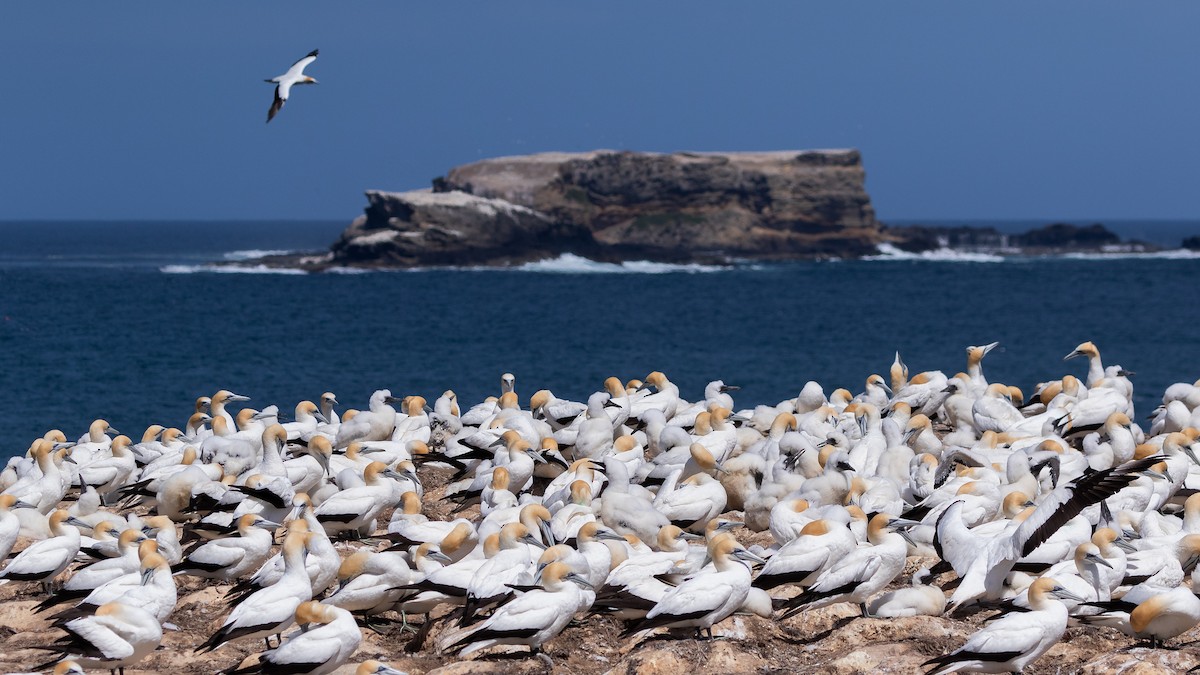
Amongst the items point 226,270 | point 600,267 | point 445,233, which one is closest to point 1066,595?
point 226,270

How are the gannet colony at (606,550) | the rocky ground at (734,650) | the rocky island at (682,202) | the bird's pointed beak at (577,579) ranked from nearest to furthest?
the rocky ground at (734,650), the gannet colony at (606,550), the bird's pointed beak at (577,579), the rocky island at (682,202)

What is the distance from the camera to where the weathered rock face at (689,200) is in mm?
104375

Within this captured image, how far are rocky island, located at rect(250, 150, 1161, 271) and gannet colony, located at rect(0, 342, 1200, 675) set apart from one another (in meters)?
80.1

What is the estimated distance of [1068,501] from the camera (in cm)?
800

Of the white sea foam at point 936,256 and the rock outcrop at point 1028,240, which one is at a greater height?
the rock outcrop at point 1028,240

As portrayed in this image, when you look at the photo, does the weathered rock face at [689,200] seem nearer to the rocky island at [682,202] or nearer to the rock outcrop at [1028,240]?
the rocky island at [682,202]

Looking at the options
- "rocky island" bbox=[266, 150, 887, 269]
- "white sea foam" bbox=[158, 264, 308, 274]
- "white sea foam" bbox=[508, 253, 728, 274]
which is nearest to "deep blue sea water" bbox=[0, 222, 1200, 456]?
"white sea foam" bbox=[158, 264, 308, 274]

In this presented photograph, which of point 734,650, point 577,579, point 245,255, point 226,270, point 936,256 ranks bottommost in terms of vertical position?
point 245,255

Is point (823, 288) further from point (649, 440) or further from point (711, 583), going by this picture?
point (711, 583)

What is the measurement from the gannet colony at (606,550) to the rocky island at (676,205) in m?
80.1

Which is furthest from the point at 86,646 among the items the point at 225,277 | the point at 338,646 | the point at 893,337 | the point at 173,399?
the point at 225,277

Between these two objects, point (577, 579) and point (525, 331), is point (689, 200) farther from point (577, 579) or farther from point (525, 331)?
point (577, 579)

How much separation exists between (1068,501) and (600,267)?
269 feet

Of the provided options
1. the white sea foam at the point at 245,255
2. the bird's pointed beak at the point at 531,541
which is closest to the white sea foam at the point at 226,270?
the white sea foam at the point at 245,255
